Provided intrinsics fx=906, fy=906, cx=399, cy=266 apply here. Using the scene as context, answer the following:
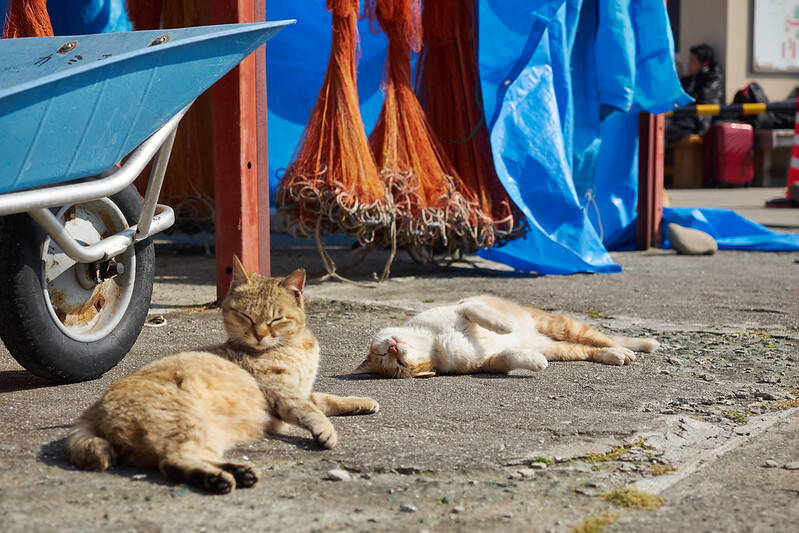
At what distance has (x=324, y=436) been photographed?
6.77 feet

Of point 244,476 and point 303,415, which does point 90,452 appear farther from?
point 303,415

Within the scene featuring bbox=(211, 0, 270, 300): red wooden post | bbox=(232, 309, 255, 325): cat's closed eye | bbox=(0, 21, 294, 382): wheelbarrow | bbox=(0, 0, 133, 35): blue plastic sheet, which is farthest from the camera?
bbox=(0, 0, 133, 35): blue plastic sheet

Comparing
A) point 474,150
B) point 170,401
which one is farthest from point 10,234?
point 474,150

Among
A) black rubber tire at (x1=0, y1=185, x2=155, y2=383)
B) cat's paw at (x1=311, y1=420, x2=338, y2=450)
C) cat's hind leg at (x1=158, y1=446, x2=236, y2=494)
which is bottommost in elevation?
cat's paw at (x1=311, y1=420, x2=338, y2=450)

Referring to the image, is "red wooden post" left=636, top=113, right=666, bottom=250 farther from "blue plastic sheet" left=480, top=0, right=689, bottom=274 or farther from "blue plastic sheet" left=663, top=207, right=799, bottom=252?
"blue plastic sheet" left=480, top=0, right=689, bottom=274

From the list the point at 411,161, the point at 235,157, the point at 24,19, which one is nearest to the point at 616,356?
the point at 235,157

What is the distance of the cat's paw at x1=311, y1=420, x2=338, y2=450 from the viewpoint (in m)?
2.06

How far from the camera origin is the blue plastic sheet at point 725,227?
6.39 metres

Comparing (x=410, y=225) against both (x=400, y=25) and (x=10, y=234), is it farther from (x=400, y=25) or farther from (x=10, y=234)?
(x=10, y=234)

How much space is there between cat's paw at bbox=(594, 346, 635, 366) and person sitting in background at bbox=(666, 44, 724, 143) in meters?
9.77

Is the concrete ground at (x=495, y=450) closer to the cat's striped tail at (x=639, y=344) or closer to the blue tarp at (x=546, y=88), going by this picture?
the cat's striped tail at (x=639, y=344)

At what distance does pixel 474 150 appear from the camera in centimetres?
511

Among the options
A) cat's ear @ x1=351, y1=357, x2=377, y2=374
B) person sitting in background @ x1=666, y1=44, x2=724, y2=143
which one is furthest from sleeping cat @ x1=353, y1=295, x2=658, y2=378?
person sitting in background @ x1=666, y1=44, x2=724, y2=143

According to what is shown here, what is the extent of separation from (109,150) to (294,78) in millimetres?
3847
